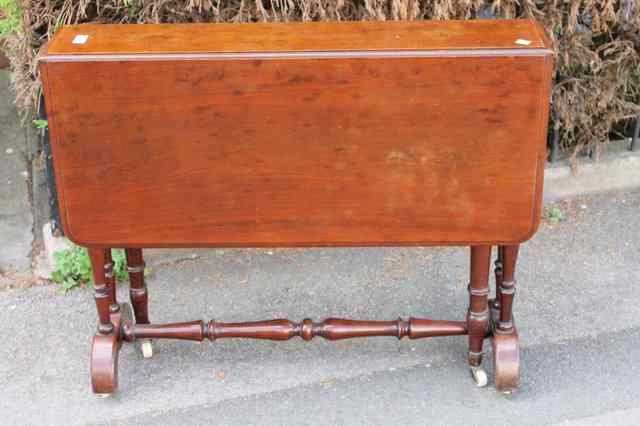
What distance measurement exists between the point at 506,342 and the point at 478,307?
150mm

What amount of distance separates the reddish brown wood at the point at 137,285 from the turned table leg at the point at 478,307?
1.07 m

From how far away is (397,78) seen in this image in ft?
7.38

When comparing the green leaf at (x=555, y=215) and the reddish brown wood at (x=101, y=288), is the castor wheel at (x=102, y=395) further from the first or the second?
the green leaf at (x=555, y=215)

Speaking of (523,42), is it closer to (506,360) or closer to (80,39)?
(506,360)

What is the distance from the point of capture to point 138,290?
9.37ft

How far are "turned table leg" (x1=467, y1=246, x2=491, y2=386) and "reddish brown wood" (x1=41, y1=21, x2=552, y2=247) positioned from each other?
0.14 metres

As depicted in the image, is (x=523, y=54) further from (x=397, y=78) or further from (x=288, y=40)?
(x=288, y=40)

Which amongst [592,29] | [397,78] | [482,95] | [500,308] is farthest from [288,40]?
[592,29]

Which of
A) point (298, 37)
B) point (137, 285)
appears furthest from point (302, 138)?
point (137, 285)

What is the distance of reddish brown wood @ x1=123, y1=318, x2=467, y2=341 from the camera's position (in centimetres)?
271

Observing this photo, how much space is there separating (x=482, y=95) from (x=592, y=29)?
1550mm

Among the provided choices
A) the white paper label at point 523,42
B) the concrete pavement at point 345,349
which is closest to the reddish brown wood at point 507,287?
the concrete pavement at point 345,349

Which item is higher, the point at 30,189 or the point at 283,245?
the point at 283,245

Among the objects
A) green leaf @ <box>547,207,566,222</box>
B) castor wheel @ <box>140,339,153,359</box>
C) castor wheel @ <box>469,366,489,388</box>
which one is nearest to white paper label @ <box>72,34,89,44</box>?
castor wheel @ <box>140,339,153,359</box>
